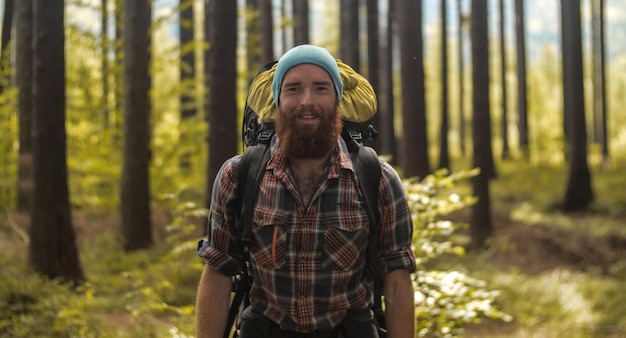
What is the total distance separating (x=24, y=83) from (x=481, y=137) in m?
8.82

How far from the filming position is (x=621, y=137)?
32312 mm

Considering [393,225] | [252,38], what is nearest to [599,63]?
[252,38]

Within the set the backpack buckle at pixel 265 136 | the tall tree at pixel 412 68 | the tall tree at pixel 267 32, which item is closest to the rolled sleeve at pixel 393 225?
the backpack buckle at pixel 265 136

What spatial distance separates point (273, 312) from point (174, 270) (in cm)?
678

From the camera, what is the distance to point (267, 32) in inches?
605

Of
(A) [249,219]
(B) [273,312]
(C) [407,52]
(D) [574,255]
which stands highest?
(C) [407,52]

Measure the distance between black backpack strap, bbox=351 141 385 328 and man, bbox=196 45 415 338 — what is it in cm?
2

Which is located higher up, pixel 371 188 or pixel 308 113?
pixel 308 113

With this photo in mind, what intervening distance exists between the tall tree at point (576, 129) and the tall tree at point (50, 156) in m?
12.4

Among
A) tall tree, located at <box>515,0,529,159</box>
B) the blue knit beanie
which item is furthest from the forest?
tall tree, located at <box>515,0,529,159</box>

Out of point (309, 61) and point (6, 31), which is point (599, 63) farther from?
point (309, 61)

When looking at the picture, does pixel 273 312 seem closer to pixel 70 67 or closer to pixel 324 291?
pixel 324 291

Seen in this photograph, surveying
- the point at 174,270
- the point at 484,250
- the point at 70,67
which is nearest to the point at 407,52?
the point at 484,250

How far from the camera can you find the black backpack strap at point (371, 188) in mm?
2727
